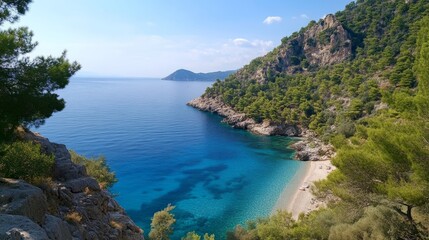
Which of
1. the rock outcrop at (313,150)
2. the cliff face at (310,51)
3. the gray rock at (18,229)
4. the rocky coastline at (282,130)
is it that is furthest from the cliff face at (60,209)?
the cliff face at (310,51)

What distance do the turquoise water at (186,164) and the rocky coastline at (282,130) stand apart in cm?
221

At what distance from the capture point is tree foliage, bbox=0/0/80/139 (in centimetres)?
A: 823

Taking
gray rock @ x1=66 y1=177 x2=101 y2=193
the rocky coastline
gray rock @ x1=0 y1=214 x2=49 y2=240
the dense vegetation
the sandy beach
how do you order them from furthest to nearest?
the dense vegetation < the rocky coastline < the sandy beach < gray rock @ x1=66 y1=177 x2=101 y2=193 < gray rock @ x1=0 y1=214 x2=49 y2=240

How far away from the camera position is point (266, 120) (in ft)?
202

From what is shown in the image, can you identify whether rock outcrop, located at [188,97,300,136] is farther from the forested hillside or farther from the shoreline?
the forested hillside

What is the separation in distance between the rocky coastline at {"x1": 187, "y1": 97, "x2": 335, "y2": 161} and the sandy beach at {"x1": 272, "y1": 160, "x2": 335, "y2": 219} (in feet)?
9.12

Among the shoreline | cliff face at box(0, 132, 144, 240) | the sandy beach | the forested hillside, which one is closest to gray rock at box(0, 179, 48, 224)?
cliff face at box(0, 132, 144, 240)

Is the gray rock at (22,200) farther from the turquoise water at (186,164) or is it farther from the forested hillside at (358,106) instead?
the turquoise water at (186,164)

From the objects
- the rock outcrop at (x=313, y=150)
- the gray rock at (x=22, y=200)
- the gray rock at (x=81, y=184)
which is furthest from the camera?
the rock outcrop at (x=313, y=150)

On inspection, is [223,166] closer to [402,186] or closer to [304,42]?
[402,186]

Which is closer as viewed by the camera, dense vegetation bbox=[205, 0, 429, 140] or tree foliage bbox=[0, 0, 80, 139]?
tree foliage bbox=[0, 0, 80, 139]

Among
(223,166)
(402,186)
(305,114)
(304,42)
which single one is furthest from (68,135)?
(304,42)

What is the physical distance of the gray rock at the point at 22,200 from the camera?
701 cm

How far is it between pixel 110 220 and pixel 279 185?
24.0 meters
